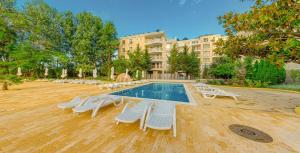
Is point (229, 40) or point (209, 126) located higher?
point (229, 40)

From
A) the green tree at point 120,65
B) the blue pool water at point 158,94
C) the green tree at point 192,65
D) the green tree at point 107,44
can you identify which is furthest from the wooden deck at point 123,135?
the green tree at point 107,44

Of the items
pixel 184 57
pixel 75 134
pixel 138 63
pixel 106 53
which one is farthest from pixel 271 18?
pixel 106 53

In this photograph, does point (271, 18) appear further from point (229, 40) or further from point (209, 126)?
point (209, 126)

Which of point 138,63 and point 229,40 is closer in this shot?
point 229,40

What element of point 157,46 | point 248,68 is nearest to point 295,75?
point 248,68

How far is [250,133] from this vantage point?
336 centimetres

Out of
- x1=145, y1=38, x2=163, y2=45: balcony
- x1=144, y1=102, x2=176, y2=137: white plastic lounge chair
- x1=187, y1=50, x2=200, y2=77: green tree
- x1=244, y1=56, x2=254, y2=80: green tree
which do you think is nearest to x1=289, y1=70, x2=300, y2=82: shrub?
x1=244, y1=56, x2=254, y2=80: green tree

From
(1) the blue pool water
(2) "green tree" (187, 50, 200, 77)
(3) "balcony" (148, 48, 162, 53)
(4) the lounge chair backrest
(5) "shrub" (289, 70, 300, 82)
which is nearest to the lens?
(4) the lounge chair backrest

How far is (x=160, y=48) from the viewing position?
32.8m

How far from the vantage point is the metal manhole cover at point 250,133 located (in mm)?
3071

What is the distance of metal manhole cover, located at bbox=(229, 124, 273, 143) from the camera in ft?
10.1

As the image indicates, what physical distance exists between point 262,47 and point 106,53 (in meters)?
28.7

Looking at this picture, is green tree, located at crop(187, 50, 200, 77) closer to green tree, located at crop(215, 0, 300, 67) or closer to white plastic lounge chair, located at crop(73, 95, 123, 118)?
green tree, located at crop(215, 0, 300, 67)

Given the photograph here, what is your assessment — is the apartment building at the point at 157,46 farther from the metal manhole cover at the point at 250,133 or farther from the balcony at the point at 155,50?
the metal manhole cover at the point at 250,133
